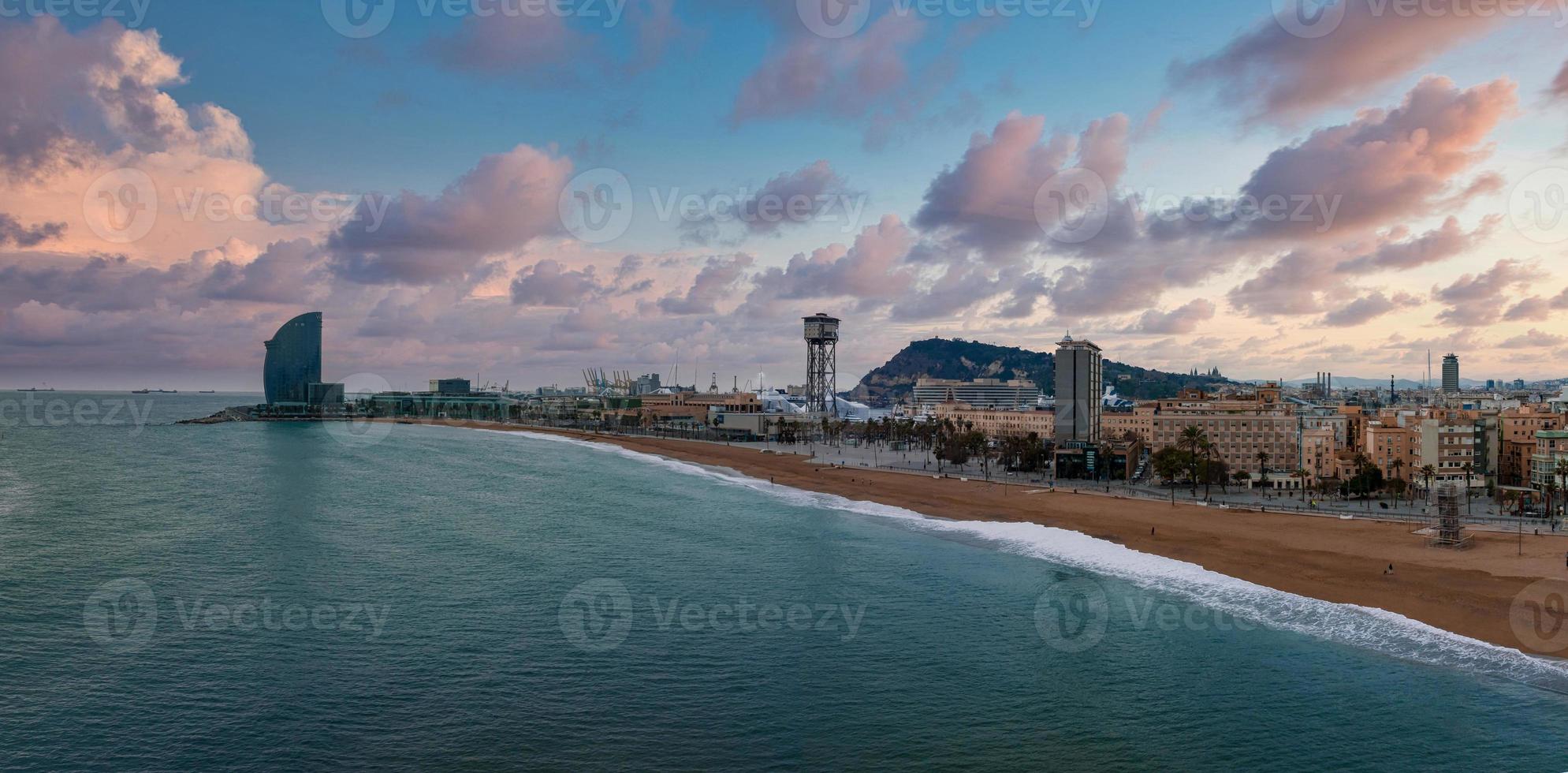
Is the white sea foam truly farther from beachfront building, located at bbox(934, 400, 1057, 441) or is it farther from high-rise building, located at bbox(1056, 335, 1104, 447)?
beachfront building, located at bbox(934, 400, 1057, 441)

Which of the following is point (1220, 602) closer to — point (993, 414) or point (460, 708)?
point (460, 708)

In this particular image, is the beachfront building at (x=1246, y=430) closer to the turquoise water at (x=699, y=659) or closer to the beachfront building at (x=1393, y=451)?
the beachfront building at (x=1393, y=451)

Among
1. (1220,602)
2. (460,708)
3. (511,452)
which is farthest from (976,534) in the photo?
(511,452)

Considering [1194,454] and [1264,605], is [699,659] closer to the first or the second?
[1264,605]

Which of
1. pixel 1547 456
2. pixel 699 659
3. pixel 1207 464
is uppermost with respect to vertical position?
pixel 1547 456

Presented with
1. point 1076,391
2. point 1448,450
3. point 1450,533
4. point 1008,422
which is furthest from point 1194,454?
point 1008,422
